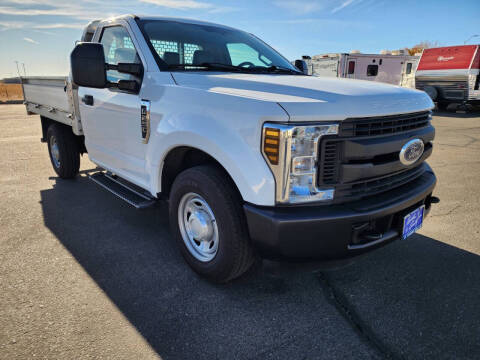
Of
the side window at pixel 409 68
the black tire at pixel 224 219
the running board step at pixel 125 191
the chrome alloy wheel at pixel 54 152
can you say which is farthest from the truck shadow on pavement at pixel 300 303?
the side window at pixel 409 68

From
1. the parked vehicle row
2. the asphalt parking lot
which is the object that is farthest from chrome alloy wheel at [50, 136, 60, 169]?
the parked vehicle row

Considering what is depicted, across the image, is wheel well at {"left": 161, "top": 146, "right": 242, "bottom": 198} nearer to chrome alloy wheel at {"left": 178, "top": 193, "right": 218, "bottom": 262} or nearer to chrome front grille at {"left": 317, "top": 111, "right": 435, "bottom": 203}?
A: chrome alloy wheel at {"left": 178, "top": 193, "right": 218, "bottom": 262}

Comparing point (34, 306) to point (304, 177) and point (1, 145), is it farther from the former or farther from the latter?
point (1, 145)

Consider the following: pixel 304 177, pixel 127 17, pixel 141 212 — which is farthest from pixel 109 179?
pixel 304 177

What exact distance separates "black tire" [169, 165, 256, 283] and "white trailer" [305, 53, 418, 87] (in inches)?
612

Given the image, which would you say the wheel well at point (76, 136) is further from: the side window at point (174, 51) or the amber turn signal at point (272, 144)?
the amber turn signal at point (272, 144)

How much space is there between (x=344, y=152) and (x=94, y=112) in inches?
107

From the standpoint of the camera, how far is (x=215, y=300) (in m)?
2.40

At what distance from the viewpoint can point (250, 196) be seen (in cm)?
201

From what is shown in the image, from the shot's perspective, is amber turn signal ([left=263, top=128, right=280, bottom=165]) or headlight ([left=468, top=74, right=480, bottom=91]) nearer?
amber turn signal ([left=263, top=128, right=280, bottom=165])

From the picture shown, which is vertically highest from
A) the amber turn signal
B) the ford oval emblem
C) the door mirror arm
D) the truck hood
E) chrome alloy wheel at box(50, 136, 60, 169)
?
the door mirror arm

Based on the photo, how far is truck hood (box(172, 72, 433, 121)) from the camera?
6.29 ft

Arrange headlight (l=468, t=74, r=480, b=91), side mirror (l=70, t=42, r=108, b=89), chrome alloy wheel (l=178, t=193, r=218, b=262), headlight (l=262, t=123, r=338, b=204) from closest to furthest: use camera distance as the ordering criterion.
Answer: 1. headlight (l=262, t=123, r=338, b=204)
2. chrome alloy wheel (l=178, t=193, r=218, b=262)
3. side mirror (l=70, t=42, r=108, b=89)
4. headlight (l=468, t=74, r=480, b=91)

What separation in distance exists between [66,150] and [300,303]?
397 centimetres
